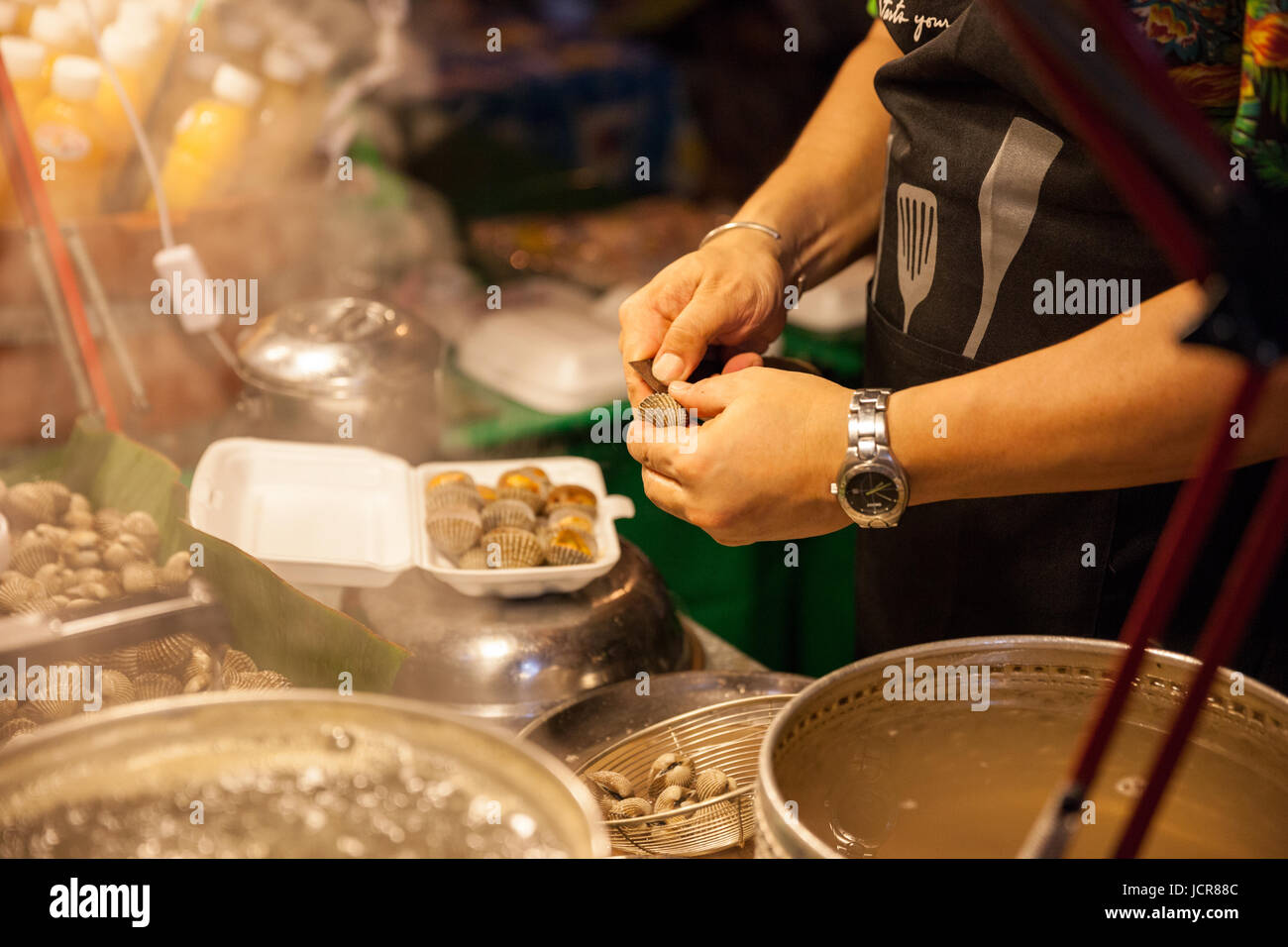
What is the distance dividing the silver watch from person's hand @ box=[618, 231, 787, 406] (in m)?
0.27

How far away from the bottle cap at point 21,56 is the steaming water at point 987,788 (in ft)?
6.01

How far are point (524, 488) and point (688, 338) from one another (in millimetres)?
381

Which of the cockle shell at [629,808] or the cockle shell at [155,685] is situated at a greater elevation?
the cockle shell at [155,685]

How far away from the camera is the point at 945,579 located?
1655 millimetres

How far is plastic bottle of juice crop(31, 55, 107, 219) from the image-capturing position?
193cm

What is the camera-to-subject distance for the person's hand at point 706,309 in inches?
54.0

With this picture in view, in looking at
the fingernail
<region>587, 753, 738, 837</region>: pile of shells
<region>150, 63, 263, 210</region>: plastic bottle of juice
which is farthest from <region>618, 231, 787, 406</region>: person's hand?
<region>150, 63, 263, 210</region>: plastic bottle of juice

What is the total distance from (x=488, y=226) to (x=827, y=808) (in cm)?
A: 300

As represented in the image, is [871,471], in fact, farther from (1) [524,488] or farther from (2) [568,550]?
(1) [524,488]

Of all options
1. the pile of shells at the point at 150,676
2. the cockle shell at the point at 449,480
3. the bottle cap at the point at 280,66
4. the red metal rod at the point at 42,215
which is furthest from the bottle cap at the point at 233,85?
the pile of shells at the point at 150,676

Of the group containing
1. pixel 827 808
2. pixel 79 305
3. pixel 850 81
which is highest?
pixel 850 81

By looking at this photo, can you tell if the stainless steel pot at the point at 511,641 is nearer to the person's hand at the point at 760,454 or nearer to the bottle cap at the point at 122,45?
the person's hand at the point at 760,454
